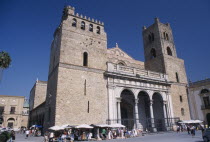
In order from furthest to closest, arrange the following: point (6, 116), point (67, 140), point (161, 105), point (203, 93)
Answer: point (6, 116) → point (203, 93) → point (161, 105) → point (67, 140)

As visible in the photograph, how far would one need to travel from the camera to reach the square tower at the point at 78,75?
17.9m

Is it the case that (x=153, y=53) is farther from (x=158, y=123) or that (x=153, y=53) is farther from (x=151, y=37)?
(x=158, y=123)

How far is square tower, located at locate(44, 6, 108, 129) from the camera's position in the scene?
1792cm

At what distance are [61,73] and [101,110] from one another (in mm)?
6341

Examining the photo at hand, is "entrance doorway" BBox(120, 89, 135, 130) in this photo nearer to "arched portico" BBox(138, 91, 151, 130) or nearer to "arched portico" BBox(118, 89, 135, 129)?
"arched portico" BBox(118, 89, 135, 129)

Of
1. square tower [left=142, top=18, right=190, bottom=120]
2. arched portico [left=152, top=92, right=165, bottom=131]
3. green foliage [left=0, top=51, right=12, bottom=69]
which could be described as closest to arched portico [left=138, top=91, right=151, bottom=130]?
arched portico [left=152, top=92, right=165, bottom=131]

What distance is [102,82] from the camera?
21.2 meters

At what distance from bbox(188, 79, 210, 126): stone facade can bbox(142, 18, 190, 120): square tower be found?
2.50 m

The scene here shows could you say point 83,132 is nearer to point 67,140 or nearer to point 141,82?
point 67,140

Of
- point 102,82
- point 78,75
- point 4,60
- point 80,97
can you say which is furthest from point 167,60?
point 4,60

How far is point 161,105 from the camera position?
1040 inches

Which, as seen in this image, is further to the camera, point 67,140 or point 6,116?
point 6,116

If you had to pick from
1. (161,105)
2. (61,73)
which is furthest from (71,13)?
(161,105)

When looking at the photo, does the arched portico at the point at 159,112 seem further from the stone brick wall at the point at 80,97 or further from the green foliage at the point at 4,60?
the green foliage at the point at 4,60
